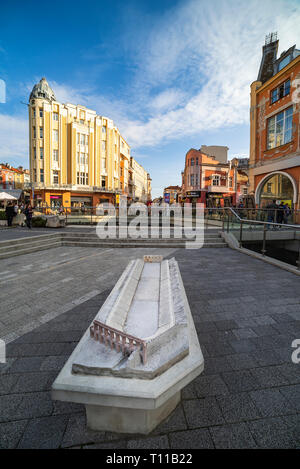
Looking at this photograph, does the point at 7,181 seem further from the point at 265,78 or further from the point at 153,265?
the point at 153,265

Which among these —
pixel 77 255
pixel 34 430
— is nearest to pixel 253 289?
pixel 34 430

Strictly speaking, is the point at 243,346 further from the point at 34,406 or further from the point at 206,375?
the point at 34,406

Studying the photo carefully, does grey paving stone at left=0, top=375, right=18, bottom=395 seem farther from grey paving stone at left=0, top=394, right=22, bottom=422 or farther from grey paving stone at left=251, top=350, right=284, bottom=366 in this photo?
grey paving stone at left=251, top=350, right=284, bottom=366

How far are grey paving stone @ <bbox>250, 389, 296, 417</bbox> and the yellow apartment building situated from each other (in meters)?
38.8

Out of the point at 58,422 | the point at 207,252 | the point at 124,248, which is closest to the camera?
the point at 58,422

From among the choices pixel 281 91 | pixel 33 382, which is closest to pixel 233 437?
pixel 33 382

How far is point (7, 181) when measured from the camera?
68.8 metres

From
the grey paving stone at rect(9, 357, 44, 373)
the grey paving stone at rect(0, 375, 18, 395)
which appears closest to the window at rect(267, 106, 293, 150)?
the grey paving stone at rect(9, 357, 44, 373)

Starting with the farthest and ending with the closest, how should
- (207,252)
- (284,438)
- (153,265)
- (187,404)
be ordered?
(207,252) → (153,265) → (187,404) → (284,438)

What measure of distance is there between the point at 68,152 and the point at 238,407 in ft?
143

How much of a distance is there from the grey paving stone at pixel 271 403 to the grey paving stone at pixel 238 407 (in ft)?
0.17

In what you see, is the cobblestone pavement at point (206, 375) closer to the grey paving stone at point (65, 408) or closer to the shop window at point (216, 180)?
the grey paving stone at point (65, 408)

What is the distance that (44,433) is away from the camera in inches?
61.3
